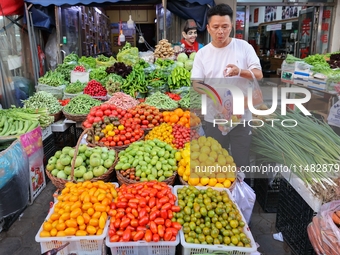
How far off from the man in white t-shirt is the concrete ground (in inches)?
28.4

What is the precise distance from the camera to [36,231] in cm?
291

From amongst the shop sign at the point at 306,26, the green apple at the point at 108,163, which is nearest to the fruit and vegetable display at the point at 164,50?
the green apple at the point at 108,163

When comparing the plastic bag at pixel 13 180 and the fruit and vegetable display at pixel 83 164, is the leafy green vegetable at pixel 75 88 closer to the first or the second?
the plastic bag at pixel 13 180

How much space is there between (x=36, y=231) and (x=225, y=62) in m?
2.55

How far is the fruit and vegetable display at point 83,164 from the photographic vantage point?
2.55 m

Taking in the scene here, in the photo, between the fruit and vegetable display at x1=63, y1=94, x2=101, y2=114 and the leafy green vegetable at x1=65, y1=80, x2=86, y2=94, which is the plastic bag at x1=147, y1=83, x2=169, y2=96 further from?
the leafy green vegetable at x1=65, y1=80, x2=86, y2=94

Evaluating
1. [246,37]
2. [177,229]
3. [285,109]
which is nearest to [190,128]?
[285,109]

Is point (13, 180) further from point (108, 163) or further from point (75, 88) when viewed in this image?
point (75, 88)

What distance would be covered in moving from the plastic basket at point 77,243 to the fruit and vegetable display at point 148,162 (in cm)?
65

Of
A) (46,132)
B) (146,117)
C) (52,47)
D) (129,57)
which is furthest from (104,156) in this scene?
(52,47)

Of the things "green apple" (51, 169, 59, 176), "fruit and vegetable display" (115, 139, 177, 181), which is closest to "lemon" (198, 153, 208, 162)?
"fruit and vegetable display" (115, 139, 177, 181)

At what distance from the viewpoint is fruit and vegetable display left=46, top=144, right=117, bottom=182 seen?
255 centimetres

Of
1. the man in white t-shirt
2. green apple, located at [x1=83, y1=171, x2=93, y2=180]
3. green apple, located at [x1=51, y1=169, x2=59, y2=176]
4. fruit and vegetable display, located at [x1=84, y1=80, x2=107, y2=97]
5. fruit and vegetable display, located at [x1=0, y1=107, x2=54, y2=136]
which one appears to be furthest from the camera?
fruit and vegetable display, located at [x1=84, y1=80, x2=107, y2=97]

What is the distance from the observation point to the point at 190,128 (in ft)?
11.1
